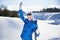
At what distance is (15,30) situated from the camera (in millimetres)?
1701

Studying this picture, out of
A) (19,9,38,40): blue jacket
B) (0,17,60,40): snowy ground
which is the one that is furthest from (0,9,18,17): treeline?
(19,9,38,40): blue jacket

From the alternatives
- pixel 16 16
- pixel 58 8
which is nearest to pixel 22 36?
pixel 16 16

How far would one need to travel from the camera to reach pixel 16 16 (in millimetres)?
1708

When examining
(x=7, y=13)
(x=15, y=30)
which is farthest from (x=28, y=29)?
(x=7, y=13)

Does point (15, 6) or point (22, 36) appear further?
point (15, 6)

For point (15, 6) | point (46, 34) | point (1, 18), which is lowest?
point (46, 34)

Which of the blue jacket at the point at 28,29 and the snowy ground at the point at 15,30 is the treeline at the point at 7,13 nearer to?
the snowy ground at the point at 15,30

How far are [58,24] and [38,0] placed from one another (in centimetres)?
34

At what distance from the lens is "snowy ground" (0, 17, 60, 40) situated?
5.55 ft

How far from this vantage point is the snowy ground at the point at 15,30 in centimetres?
169

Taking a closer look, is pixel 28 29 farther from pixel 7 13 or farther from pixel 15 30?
pixel 7 13

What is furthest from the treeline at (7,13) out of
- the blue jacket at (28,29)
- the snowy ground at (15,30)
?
the blue jacket at (28,29)

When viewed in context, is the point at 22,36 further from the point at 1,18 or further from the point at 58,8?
the point at 58,8

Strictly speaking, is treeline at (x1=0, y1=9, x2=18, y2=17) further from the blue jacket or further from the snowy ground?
the blue jacket
